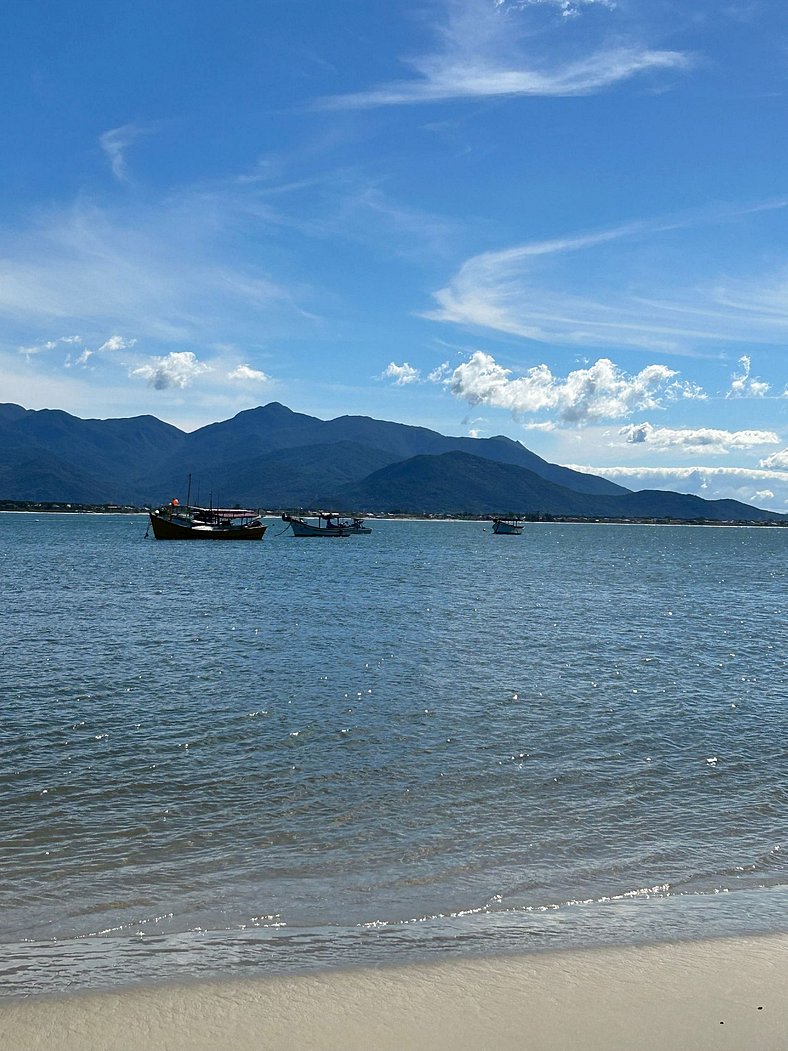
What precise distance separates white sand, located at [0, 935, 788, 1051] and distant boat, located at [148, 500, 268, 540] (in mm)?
128808

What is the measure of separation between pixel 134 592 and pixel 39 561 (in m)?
34.9

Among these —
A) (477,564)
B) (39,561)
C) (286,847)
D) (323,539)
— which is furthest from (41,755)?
(323,539)

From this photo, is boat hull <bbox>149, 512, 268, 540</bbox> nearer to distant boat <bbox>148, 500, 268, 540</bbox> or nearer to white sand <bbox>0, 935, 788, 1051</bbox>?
distant boat <bbox>148, 500, 268, 540</bbox>

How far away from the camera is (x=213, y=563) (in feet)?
292

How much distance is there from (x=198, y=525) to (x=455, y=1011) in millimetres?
133184

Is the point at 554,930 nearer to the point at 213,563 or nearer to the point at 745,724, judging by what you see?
the point at 745,724

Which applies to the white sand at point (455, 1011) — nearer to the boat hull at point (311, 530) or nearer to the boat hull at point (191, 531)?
the boat hull at point (191, 531)

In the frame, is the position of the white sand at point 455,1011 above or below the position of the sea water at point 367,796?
above

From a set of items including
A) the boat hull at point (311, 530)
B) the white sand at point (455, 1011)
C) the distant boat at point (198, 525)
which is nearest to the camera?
the white sand at point (455, 1011)

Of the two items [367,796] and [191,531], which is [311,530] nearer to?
[191,531]

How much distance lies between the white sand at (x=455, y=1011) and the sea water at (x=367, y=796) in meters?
0.49

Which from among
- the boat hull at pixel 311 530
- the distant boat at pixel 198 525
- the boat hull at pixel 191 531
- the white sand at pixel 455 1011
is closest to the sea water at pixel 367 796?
the white sand at pixel 455 1011

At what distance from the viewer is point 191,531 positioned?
441 feet

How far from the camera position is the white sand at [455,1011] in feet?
22.8
